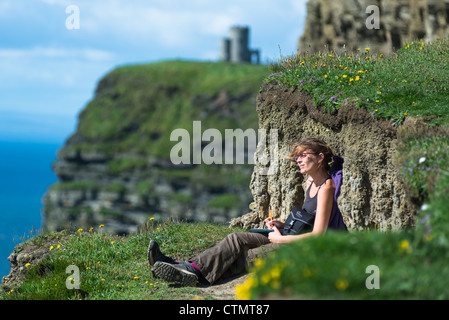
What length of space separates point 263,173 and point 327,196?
17.5 ft

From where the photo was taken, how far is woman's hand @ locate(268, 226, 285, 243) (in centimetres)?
885

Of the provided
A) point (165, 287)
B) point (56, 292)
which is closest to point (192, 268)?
point (165, 287)

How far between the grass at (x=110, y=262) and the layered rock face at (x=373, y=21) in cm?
2376

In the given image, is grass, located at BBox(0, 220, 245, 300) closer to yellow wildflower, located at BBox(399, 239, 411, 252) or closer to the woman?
the woman

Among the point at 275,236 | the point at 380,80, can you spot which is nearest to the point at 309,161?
the point at 275,236

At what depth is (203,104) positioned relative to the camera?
18950 cm

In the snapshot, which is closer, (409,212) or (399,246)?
(399,246)

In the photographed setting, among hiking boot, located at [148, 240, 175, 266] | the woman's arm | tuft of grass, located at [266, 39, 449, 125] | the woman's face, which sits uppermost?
tuft of grass, located at [266, 39, 449, 125]

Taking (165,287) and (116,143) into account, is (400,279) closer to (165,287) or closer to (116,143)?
(165,287)

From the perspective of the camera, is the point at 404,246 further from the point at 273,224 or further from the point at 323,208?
the point at 273,224

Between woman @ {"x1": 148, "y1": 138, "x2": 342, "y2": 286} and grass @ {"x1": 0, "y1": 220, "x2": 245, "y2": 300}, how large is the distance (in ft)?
1.15

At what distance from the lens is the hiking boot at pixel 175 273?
30.3 feet

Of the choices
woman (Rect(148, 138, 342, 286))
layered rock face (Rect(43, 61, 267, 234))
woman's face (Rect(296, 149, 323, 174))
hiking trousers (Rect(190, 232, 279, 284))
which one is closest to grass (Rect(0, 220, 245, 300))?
woman (Rect(148, 138, 342, 286))

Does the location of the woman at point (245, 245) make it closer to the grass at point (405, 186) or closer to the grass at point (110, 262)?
the grass at point (110, 262)
